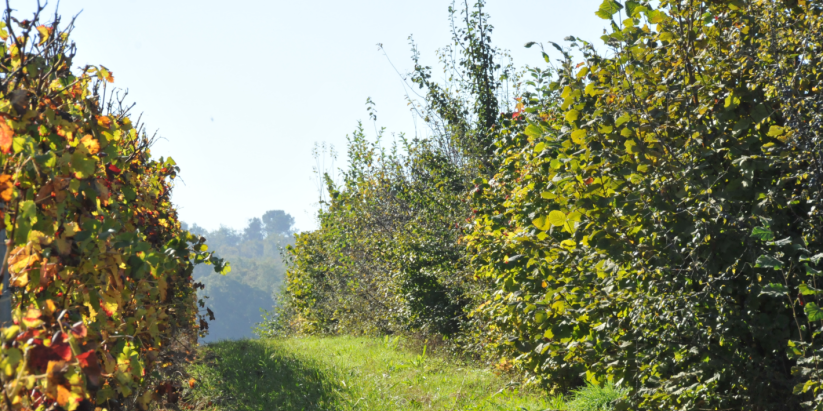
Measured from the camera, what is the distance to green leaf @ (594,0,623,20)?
3047 millimetres

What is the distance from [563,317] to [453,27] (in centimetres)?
759

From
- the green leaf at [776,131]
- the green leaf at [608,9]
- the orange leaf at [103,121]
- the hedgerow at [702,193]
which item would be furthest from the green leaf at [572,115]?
the orange leaf at [103,121]

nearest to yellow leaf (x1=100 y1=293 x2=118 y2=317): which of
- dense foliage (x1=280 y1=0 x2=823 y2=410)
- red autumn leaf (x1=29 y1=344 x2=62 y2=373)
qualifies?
red autumn leaf (x1=29 y1=344 x2=62 y2=373)

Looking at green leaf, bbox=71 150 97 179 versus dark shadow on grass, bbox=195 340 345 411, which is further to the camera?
dark shadow on grass, bbox=195 340 345 411

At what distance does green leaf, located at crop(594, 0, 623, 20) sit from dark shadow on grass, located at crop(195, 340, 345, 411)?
197 inches

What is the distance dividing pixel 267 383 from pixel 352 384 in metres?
1.31

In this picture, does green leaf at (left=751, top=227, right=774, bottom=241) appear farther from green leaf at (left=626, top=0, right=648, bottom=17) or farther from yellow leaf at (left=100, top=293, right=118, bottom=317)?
yellow leaf at (left=100, top=293, right=118, bottom=317)

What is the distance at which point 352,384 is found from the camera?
295 inches

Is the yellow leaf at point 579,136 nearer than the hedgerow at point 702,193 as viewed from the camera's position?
No

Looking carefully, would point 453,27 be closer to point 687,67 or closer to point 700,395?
point 687,67

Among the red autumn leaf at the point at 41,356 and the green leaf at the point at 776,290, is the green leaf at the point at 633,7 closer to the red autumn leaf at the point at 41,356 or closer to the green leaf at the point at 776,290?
the green leaf at the point at 776,290

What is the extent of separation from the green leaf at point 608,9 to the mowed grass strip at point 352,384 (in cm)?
335

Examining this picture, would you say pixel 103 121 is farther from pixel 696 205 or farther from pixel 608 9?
pixel 696 205

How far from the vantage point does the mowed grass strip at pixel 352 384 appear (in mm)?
6312
